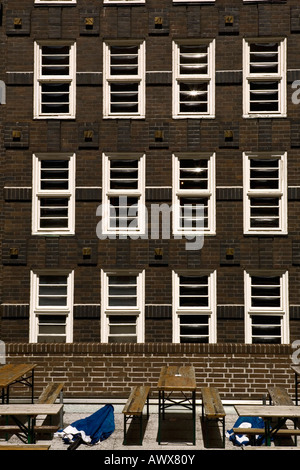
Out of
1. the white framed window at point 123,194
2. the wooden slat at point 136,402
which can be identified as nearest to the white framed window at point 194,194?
the white framed window at point 123,194

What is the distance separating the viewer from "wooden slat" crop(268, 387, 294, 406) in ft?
35.4

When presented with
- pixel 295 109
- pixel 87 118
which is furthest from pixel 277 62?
pixel 87 118

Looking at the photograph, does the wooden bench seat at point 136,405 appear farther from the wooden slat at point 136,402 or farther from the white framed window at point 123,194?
the white framed window at point 123,194

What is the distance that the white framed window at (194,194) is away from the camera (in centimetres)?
1426

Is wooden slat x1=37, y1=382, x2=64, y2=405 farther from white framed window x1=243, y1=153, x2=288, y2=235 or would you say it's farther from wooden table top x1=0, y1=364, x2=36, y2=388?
white framed window x1=243, y1=153, x2=288, y2=235

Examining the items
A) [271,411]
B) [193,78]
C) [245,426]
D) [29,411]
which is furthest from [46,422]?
[193,78]

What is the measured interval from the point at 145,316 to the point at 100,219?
250 centimetres

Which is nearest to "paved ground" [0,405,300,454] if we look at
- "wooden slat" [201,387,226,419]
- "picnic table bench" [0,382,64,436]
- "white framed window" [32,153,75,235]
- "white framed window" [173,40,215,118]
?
"picnic table bench" [0,382,64,436]

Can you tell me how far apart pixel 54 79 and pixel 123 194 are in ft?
10.7

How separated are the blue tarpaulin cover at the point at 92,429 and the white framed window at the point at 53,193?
4747mm

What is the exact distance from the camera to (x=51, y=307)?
14.2 metres

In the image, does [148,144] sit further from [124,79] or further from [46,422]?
[46,422]

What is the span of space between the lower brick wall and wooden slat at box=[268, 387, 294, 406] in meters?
1.53

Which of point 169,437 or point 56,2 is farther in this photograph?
point 56,2
